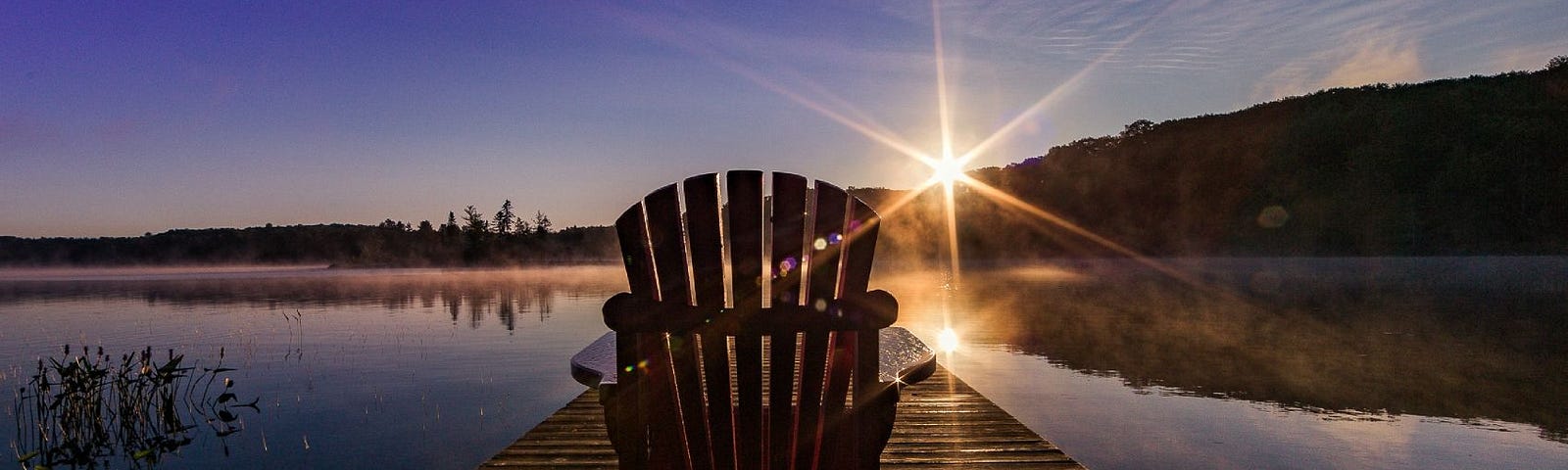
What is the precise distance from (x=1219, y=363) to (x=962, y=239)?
214 feet

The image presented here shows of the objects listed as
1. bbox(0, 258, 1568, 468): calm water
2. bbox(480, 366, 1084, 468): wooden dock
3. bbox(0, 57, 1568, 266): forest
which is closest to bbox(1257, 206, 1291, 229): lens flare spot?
bbox(0, 57, 1568, 266): forest

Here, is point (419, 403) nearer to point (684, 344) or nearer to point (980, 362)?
point (980, 362)

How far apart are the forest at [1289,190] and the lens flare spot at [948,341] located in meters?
48.9

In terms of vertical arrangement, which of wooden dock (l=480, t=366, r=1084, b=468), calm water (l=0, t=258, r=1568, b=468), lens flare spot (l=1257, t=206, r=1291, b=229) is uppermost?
lens flare spot (l=1257, t=206, r=1291, b=229)

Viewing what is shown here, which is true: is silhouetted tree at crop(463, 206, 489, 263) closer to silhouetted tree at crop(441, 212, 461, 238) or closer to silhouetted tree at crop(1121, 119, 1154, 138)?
silhouetted tree at crop(441, 212, 461, 238)

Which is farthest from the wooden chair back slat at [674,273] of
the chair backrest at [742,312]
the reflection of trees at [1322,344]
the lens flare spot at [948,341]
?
the lens flare spot at [948,341]

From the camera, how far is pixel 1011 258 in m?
72.2

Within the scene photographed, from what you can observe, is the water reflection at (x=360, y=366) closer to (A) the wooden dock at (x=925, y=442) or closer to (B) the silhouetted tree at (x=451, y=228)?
(A) the wooden dock at (x=925, y=442)

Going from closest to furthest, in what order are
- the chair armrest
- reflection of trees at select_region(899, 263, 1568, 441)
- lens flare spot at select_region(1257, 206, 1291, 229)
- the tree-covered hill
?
the chair armrest, reflection of trees at select_region(899, 263, 1568, 441), the tree-covered hill, lens flare spot at select_region(1257, 206, 1291, 229)

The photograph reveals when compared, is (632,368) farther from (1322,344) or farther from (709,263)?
(1322,344)

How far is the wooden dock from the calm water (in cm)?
206

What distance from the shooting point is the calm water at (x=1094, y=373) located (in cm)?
783

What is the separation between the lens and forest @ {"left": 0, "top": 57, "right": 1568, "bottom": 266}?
52062 millimetres

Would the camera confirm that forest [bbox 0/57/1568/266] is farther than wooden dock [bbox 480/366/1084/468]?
Yes
